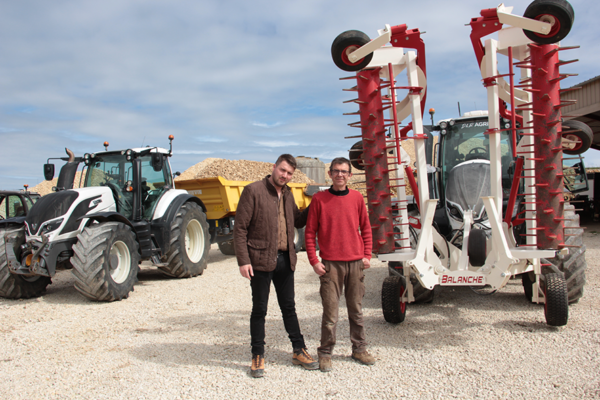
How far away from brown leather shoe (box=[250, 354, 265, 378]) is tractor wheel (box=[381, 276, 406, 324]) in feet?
5.06

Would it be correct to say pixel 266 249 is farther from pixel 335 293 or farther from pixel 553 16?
pixel 553 16

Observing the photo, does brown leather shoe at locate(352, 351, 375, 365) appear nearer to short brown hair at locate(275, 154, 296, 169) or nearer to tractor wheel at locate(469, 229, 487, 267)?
tractor wheel at locate(469, 229, 487, 267)

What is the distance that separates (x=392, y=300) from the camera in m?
4.51

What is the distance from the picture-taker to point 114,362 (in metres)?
3.97

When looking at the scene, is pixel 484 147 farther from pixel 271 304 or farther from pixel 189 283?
pixel 189 283

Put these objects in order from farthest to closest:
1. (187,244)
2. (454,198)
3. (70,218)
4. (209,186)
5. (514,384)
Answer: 1. (209,186)
2. (187,244)
3. (70,218)
4. (454,198)
5. (514,384)

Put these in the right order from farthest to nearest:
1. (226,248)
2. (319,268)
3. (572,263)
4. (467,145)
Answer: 1. (226,248)
2. (467,145)
3. (572,263)
4. (319,268)

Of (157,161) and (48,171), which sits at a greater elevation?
(157,161)

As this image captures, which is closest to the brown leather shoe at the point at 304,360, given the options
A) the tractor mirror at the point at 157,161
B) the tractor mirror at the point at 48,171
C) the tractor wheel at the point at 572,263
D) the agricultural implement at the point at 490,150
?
the agricultural implement at the point at 490,150

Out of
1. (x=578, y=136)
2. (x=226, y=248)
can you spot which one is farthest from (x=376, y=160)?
(x=226, y=248)

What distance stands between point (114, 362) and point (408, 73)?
3.75m

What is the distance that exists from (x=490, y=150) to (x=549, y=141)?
1.52ft

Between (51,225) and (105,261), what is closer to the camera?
(105,261)

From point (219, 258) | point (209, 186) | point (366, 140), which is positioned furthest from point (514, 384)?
point (219, 258)
